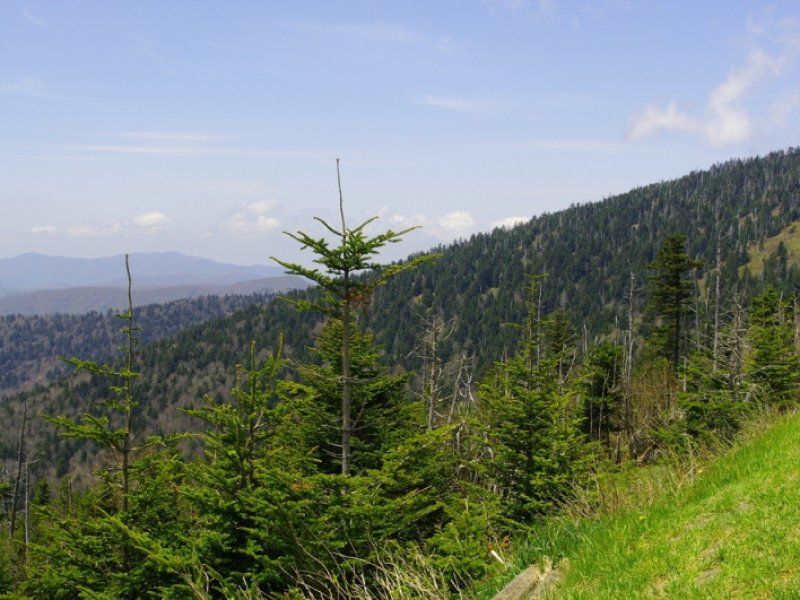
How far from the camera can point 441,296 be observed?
198000 millimetres

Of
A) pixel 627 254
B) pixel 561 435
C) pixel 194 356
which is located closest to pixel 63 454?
pixel 194 356

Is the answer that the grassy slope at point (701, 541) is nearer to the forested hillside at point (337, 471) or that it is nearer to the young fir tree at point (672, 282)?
the forested hillside at point (337, 471)

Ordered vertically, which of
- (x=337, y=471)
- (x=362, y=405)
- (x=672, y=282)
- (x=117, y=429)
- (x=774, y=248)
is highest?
(x=774, y=248)

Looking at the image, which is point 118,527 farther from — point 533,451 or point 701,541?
point 701,541

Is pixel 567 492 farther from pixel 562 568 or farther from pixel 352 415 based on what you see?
pixel 562 568

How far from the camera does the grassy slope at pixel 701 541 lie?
15.9 ft

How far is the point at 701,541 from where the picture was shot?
18.5 ft

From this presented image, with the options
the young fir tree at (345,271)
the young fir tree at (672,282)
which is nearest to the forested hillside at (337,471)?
the young fir tree at (345,271)

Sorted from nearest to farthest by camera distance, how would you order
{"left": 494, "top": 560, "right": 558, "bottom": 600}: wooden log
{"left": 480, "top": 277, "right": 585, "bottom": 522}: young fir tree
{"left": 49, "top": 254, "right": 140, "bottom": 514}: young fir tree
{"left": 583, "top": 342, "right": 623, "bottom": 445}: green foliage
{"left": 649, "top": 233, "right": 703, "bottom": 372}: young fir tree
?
{"left": 494, "top": 560, "right": 558, "bottom": 600}: wooden log < {"left": 49, "top": 254, "right": 140, "bottom": 514}: young fir tree < {"left": 480, "top": 277, "right": 585, "bottom": 522}: young fir tree < {"left": 583, "top": 342, "right": 623, "bottom": 445}: green foliage < {"left": 649, "top": 233, "right": 703, "bottom": 372}: young fir tree

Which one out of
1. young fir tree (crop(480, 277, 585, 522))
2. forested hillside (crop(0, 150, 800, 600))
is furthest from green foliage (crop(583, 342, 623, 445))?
young fir tree (crop(480, 277, 585, 522))

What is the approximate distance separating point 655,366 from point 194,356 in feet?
561

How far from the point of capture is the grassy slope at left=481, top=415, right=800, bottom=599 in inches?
191

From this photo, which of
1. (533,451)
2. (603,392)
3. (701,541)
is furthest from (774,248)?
(701,541)

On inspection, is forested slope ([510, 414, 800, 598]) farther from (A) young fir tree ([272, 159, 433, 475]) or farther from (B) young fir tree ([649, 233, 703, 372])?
(B) young fir tree ([649, 233, 703, 372])
